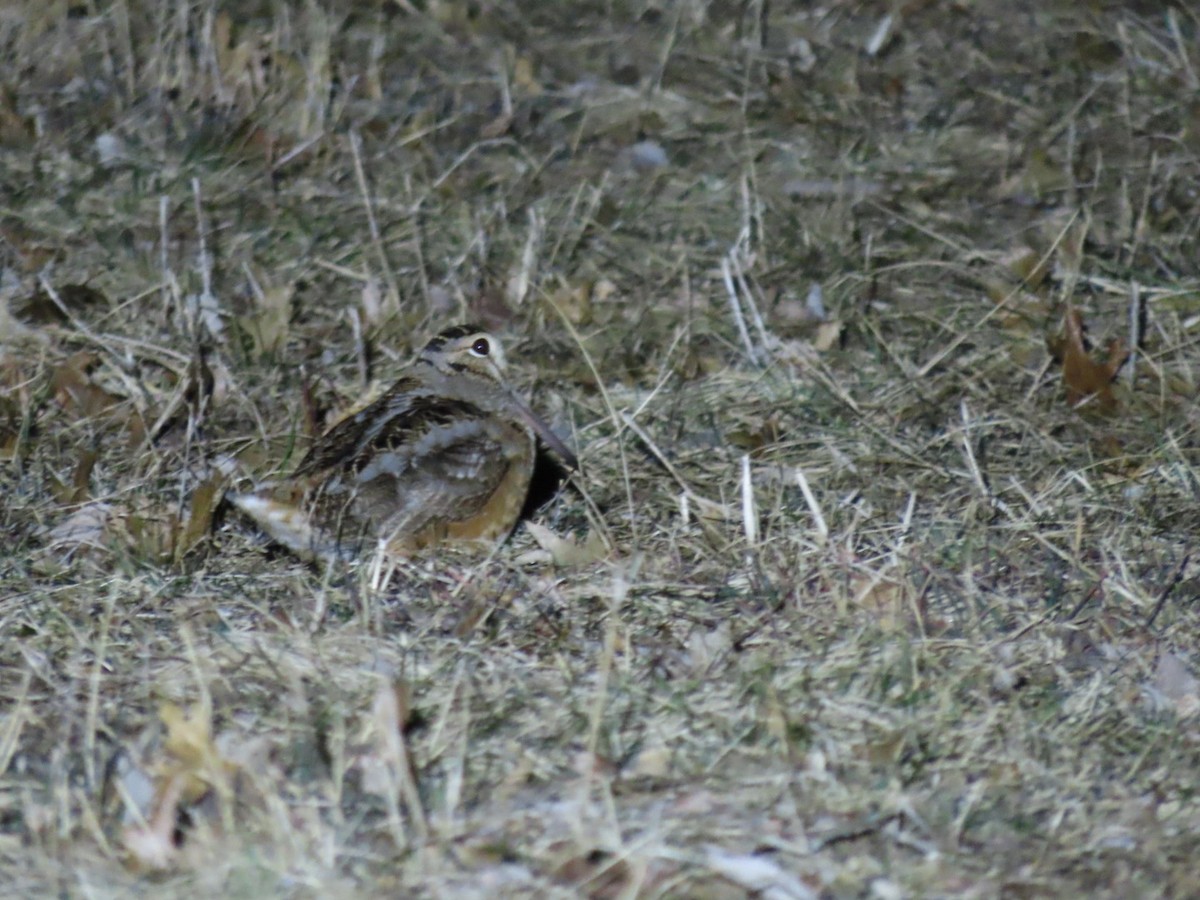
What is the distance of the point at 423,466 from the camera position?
4.40 meters

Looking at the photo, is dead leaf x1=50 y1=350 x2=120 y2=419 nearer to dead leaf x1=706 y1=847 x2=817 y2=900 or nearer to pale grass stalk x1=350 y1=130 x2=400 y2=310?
pale grass stalk x1=350 y1=130 x2=400 y2=310

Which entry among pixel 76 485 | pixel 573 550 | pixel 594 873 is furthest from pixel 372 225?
pixel 594 873

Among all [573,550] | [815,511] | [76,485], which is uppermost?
[815,511]

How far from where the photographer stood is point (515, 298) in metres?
5.70

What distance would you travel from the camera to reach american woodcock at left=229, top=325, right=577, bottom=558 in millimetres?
4211

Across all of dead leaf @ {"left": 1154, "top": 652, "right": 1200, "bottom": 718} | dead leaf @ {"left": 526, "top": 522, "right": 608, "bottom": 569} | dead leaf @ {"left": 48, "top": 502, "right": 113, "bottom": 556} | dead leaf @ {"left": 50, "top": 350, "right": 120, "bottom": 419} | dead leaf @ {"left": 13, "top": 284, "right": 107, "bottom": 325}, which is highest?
dead leaf @ {"left": 1154, "top": 652, "right": 1200, "bottom": 718}

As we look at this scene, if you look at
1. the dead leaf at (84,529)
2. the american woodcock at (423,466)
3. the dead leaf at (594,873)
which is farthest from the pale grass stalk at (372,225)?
the dead leaf at (594,873)

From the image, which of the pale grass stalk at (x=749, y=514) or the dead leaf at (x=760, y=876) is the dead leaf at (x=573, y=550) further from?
the dead leaf at (x=760, y=876)

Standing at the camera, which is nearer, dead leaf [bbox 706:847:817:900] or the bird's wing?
dead leaf [bbox 706:847:817:900]

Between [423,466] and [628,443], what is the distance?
81 cm

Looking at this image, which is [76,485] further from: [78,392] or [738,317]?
[738,317]

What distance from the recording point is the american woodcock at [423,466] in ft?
13.8

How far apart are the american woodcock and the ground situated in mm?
110

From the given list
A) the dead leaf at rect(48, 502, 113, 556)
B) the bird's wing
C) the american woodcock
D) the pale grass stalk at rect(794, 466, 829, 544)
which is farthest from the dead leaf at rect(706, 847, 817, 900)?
the dead leaf at rect(48, 502, 113, 556)
